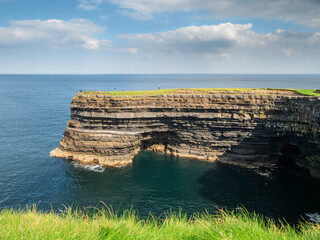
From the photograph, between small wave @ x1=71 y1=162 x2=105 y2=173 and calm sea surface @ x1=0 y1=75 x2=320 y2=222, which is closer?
calm sea surface @ x1=0 y1=75 x2=320 y2=222

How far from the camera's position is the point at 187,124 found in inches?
1734

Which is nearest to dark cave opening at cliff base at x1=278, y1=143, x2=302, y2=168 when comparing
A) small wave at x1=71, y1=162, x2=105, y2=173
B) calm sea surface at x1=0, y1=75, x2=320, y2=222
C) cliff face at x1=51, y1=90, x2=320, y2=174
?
cliff face at x1=51, y1=90, x2=320, y2=174

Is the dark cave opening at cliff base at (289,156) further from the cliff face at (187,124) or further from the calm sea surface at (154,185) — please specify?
the calm sea surface at (154,185)

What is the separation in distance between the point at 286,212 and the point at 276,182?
27.1ft

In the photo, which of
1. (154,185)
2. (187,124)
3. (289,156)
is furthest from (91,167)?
(289,156)

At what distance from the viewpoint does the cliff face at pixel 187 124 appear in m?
40.8

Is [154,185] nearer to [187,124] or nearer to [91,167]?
[91,167]

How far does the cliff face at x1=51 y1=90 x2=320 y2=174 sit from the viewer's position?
4084cm

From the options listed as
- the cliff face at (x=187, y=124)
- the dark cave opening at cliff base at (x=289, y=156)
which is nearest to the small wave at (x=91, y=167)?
the cliff face at (x=187, y=124)

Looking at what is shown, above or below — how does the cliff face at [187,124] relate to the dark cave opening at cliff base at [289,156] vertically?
above

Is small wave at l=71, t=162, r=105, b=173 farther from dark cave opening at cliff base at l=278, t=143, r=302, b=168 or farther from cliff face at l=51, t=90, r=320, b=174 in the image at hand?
dark cave opening at cliff base at l=278, t=143, r=302, b=168

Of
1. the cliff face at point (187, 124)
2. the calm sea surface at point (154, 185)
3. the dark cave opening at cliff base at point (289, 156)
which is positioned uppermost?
the cliff face at point (187, 124)

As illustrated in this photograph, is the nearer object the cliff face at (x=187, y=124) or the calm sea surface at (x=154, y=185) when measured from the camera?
the calm sea surface at (x=154, y=185)

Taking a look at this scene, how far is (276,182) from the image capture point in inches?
1398
